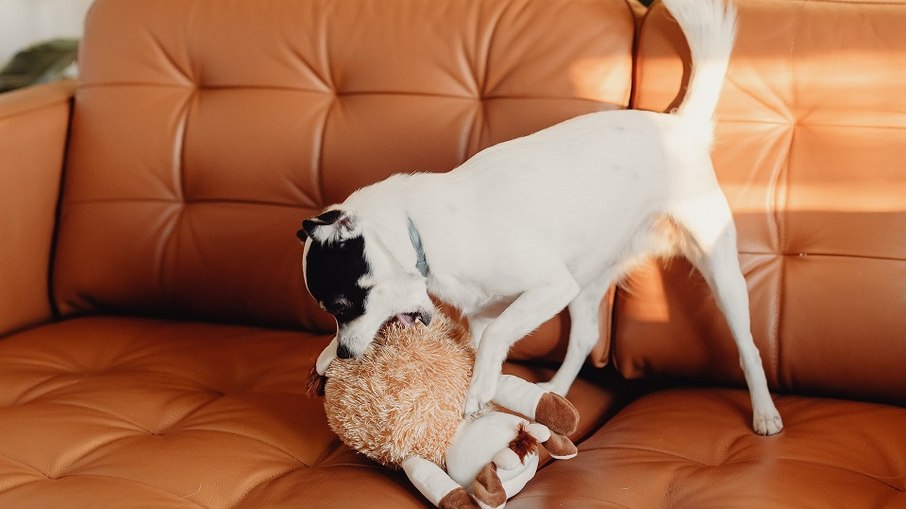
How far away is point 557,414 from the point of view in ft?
4.75

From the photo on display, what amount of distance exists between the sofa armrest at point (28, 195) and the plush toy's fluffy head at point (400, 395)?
102 cm

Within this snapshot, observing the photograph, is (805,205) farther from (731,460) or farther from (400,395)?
(400,395)

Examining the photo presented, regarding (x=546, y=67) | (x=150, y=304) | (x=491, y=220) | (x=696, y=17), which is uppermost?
(x=696, y=17)

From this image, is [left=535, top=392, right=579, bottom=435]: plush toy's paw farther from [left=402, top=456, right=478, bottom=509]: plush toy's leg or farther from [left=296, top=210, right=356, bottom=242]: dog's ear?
[left=296, top=210, right=356, bottom=242]: dog's ear

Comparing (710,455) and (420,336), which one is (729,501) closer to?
(710,455)

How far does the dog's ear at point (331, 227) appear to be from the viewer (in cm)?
150

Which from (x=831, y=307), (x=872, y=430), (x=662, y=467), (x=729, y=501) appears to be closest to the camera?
(x=729, y=501)

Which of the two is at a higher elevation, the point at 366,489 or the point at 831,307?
the point at 831,307

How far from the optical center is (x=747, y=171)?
1849 millimetres

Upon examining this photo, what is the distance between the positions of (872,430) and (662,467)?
0.41m

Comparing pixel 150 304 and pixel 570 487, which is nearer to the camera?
pixel 570 487

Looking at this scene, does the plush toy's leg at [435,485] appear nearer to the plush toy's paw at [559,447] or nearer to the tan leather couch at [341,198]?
the tan leather couch at [341,198]

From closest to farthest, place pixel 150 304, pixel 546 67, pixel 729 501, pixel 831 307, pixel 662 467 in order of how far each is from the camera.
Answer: pixel 729 501 < pixel 662 467 < pixel 831 307 < pixel 546 67 < pixel 150 304

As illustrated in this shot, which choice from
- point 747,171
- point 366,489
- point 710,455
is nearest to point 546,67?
point 747,171
